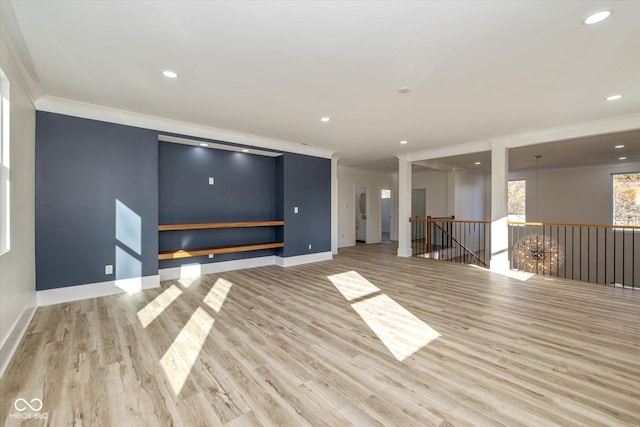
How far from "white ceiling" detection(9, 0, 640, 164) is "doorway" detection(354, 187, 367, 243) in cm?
599

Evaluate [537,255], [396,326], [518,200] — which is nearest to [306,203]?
[396,326]

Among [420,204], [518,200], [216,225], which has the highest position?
[518,200]

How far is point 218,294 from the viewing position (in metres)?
4.13

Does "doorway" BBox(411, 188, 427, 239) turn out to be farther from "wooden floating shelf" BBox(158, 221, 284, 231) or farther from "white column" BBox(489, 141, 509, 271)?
"wooden floating shelf" BBox(158, 221, 284, 231)

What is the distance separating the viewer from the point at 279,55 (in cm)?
260

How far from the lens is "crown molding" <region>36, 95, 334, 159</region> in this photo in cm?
372

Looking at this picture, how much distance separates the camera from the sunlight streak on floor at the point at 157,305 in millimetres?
Result: 3195

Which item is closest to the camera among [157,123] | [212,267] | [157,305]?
[157,305]

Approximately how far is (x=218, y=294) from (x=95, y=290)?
5.58ft

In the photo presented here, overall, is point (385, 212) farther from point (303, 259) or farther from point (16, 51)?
point (16, 51)

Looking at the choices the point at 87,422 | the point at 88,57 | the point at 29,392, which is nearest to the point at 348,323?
the point at 87,422

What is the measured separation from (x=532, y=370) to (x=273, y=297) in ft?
9.75

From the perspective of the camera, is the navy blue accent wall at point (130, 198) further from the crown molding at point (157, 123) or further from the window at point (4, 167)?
the window at point (4, 167)

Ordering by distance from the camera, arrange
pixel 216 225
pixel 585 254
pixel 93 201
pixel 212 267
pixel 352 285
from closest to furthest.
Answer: pixel 93 201
pixel 352 285
pixel 216 225
pixel 212 267
pixel 585 254
